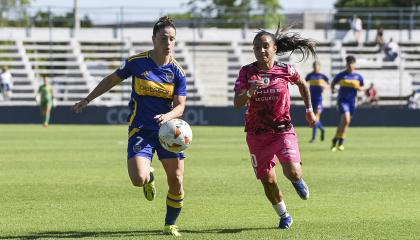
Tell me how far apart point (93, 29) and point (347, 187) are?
37.6 meters

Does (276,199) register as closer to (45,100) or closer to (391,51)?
(45,100)

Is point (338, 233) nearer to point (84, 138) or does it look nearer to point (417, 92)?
point (84, 138)

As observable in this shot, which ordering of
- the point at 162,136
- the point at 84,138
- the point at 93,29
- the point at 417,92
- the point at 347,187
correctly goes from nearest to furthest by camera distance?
the point at 162,136, the point at 347,187, the point at 84,138, the point at 417,92, the point at 93,29

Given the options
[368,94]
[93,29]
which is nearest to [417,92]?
[368,94]

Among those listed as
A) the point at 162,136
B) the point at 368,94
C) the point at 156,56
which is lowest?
the point at 368,94

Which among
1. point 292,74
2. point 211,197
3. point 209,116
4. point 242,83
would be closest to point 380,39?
point 209,116

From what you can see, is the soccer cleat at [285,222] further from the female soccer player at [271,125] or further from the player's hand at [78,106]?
the player's hand at [78,106]

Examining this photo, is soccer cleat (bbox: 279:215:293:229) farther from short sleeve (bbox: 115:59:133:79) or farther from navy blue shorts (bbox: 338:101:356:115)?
navy blue shorts (bbox: 338:101:356:115)

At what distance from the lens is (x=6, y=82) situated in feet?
152

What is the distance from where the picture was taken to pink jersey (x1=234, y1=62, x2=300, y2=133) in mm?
11219

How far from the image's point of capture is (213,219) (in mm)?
11977

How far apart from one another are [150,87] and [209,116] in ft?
104

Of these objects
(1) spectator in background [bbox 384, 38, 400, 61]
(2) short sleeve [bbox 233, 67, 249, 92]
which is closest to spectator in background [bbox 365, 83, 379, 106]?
(1) spectator in background [bbox 384, 38, 400, 61]

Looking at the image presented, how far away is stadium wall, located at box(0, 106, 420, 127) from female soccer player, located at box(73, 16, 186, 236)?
30668 millimetres
